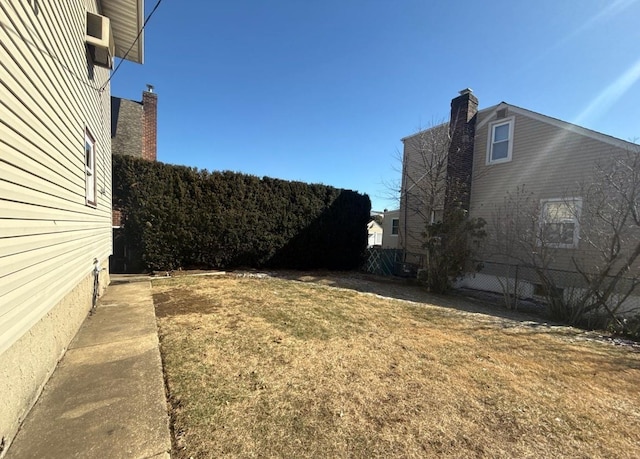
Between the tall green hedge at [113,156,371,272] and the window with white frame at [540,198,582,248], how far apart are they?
616 centimetres

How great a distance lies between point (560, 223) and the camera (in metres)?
7.91

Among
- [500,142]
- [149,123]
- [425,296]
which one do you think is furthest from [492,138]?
[149,123]

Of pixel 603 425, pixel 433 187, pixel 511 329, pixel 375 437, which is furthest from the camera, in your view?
pixel 433 187

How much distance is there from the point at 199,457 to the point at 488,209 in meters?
11.0

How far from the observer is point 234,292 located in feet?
21.6

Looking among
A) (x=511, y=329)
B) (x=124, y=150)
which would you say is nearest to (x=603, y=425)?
(x=511, y=329)

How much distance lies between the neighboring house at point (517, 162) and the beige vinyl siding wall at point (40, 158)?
9.41 meters

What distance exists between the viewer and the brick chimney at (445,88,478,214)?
10.7m

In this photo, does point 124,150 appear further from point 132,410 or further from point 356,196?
point 132,410

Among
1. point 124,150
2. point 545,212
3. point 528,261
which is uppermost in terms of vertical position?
point 124,150

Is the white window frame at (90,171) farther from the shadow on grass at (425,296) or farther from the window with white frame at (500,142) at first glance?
the window with white frame at (500,142)

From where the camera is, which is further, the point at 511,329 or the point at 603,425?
the point at 511,329

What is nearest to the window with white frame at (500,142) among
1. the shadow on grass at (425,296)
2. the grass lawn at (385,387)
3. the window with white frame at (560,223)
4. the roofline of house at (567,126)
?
the roofline of house at (567,126)

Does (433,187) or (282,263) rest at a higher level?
(433,187)
